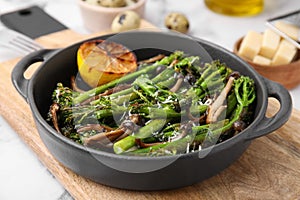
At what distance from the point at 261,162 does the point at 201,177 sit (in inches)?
10.6

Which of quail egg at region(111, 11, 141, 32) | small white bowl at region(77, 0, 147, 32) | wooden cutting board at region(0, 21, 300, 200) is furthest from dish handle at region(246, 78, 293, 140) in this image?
small white bowl at region(77, 0, 147, 32)

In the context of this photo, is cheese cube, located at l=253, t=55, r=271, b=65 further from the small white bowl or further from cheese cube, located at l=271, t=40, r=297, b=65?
the small white bowl

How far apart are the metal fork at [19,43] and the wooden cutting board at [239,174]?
1.24ft

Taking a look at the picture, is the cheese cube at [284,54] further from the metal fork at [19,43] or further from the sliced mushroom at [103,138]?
the metal fork at [19,43]

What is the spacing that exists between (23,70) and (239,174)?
2.52 feet

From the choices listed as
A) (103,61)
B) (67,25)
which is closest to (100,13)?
(67,25)

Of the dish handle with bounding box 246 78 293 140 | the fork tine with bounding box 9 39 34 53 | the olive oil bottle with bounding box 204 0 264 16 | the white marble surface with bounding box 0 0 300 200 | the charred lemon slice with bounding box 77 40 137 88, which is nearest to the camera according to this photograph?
the dish handle with bounding box 246 78 293 140

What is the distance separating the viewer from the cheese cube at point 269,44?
2.05 m

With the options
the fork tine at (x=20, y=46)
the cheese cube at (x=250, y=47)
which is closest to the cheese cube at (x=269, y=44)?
the cheese cube at (x=250, y=47)

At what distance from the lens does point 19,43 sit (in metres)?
2.11

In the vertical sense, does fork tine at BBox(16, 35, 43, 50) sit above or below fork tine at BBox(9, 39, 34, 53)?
above

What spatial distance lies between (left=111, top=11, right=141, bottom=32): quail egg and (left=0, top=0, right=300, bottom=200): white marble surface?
28 centimetres

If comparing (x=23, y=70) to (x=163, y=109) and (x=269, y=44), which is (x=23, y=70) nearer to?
(x=163, y=109)

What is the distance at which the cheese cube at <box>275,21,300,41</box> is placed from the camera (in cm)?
214
